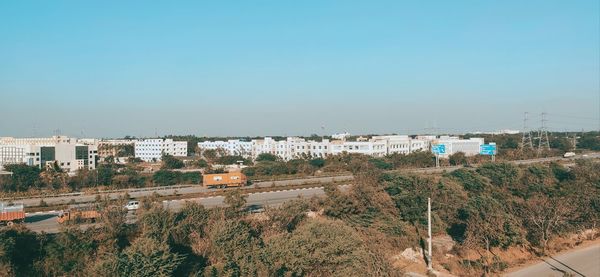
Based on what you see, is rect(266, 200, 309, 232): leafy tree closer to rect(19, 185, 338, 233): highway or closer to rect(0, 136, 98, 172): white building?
rect(19, 185, 338, 233): highway

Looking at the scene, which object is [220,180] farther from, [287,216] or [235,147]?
[235,147]

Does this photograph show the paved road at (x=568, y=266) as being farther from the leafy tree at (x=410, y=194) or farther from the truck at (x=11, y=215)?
the truck at (x=11, y=215)

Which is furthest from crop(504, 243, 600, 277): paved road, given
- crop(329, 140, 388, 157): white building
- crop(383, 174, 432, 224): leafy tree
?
crop(329, 140, 388, 157): white building

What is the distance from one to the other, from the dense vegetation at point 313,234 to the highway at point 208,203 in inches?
73.7

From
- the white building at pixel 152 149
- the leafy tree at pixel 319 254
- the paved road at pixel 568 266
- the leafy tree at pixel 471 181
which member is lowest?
the paved road at pixel 568 266

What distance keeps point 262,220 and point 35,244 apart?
229 inches

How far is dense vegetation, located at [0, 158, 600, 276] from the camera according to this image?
10.2 meters

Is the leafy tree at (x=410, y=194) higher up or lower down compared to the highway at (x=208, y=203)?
higher up

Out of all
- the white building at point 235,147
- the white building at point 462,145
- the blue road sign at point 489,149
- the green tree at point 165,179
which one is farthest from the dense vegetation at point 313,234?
the white building at point 235,147

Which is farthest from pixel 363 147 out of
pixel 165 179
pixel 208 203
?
pixel 208 203

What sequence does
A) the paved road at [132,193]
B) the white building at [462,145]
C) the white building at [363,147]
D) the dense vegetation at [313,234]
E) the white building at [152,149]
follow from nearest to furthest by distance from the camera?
the dense vegetation at [313,234], the paved road at [132,193], the white building at [363,147], the white building at [462,145], the white building at [152,149]

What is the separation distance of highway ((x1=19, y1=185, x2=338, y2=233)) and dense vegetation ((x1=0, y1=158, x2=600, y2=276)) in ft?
6.15

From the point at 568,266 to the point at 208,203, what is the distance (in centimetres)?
1375

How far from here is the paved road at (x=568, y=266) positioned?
37.9ft
